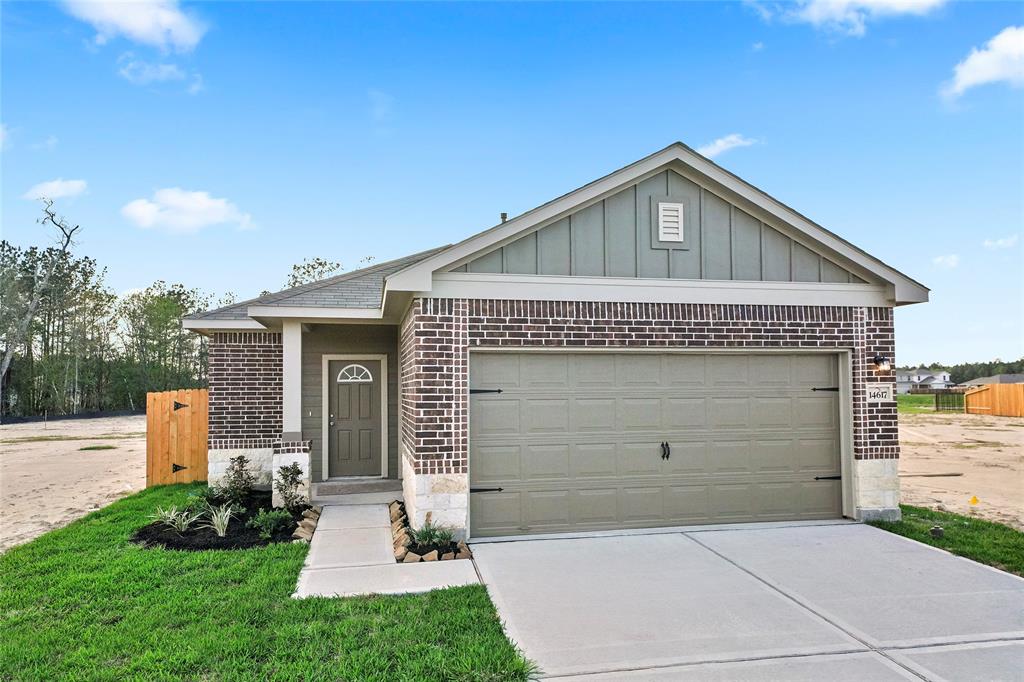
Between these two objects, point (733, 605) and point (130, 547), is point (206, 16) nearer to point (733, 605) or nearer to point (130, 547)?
point (130, 547)

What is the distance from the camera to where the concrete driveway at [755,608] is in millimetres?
3666

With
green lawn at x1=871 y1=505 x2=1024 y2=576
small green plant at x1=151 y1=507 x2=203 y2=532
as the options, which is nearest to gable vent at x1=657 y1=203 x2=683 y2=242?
green lawn at x1=871 y1=505 x2=1024 y2=576

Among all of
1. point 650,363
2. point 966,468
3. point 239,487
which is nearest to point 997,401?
point 966,468

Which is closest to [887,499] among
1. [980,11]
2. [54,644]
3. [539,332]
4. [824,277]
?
[824,277]

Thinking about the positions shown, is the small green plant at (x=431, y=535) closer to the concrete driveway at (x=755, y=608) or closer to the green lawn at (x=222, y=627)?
the concrete driveway at (x=755, y=608)

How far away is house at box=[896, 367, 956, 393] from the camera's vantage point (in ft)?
258

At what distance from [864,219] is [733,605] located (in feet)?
45.0

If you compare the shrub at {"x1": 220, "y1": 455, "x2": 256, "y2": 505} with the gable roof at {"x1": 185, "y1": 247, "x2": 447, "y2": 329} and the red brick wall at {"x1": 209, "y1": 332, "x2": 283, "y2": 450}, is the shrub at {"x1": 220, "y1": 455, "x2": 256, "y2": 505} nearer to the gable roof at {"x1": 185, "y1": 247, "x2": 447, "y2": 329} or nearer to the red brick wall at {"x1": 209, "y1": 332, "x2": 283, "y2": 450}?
the red brick wall at {"x1": 209, "y1": 332, "x2": 283, "y2": 450}

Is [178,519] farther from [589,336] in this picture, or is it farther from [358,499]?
[589,336]

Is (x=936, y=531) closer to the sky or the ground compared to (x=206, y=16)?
closer to the ground

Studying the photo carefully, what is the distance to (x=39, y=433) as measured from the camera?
79.4 feet

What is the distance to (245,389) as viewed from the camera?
33.0 ft

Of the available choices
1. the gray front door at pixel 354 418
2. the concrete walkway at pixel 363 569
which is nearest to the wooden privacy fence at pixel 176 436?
the gray front door at pixel 354 418

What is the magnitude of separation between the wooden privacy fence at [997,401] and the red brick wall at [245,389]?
35488mm
